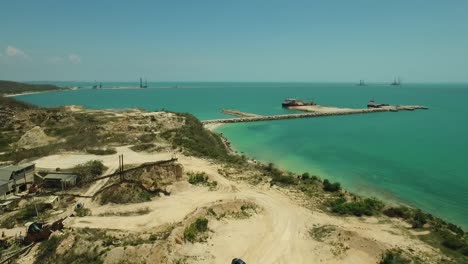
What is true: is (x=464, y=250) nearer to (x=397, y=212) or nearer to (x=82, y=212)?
(x=397, y=212)

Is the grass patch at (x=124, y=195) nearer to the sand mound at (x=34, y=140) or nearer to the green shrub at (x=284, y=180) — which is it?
the green shrub at (x=284, y=180)

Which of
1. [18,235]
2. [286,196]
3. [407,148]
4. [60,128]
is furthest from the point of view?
[407,148]

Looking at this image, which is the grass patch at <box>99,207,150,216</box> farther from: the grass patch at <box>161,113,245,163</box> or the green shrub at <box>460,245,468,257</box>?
the green shrub at <box>460,245,468,257</box>

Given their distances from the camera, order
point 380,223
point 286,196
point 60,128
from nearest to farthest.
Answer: point 380,223 < point 286,196 < point 60,128

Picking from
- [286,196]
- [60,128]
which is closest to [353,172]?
[286,196]

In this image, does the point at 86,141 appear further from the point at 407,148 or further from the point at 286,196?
the point at 407,148

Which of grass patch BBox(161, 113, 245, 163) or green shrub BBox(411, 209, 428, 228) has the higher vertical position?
grass patch BBox(161, 113, 245, 163)

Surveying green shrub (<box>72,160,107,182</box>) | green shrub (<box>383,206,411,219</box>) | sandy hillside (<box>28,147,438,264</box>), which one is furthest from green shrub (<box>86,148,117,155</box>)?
green shrub (<box>383,206,411,219</box>)
